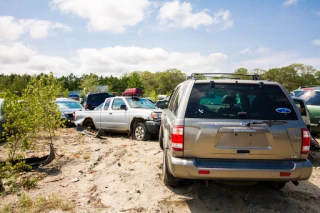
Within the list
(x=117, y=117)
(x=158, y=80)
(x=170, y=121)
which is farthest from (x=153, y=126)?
(x=158, y=80)

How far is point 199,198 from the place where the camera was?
420 centimetres

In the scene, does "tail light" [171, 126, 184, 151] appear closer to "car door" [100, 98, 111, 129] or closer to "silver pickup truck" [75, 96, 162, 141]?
"silver pickup truck" [75, 96, 162, 141]

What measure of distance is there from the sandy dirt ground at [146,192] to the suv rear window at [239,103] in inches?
49.1

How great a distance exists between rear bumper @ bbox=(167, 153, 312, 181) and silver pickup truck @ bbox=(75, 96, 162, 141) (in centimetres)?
528

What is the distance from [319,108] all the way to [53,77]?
313 inches

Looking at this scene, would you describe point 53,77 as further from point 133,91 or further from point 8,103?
point 133,91

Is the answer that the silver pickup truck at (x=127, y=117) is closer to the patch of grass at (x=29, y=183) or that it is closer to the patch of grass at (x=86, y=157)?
the patch of grass at (x=86, y=157)

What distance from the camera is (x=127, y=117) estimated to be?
9.45 metres

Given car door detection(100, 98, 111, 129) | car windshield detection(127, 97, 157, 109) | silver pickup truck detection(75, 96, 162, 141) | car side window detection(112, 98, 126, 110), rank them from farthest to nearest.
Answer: car door detection(100, 98, 111, 129)
car side window detection(112, 98, 126, 110)
car windshield detection(127, 97, 157, 109)
silver pickup truck detection(75, 96, 162, 141)

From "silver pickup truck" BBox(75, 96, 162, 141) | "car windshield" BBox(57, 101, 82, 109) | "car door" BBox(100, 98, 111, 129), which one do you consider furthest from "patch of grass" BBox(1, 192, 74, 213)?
"car windshield" BBox(57, 101, 82, 109)

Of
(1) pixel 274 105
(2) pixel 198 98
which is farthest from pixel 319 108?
(2) pixel 198 98

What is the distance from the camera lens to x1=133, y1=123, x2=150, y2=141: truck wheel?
887 centimetres

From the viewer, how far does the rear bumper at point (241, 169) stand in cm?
337

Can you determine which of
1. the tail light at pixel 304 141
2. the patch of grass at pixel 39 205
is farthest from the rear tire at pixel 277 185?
the patch of grass at pixel 39 205
